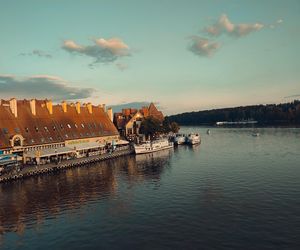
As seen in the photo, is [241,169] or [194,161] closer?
[241,169]

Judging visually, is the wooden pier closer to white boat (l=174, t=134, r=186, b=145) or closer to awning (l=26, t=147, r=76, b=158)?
awning (l=26, t=147, r=76, b=158)

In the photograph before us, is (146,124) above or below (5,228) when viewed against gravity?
above

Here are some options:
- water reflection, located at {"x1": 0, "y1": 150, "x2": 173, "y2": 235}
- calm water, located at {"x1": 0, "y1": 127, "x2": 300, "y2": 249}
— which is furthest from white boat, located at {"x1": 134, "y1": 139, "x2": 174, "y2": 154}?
calm water, located at {"x1": 0, "y1": 127, "x2": 300, "y2": 249}

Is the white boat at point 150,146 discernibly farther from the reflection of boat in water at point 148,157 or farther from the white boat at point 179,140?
the white boat at point 179,140

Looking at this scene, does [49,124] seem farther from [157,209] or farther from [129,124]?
[157,209]

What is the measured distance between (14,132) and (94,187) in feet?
95.3

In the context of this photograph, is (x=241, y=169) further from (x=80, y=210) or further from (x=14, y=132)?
(x=14, y=132)

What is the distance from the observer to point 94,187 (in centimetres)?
5444

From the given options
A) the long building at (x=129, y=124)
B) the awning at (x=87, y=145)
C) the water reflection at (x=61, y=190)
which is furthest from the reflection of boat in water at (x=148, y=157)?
the long building at (x=129, y=124)

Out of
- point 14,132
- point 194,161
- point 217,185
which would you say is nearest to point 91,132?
point 14,132

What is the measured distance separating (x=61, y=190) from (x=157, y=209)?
19006 millimetres

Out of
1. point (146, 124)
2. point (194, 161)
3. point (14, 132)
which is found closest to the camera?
point (14, 132)

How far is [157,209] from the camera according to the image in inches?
1628

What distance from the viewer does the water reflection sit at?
40.5 meters
